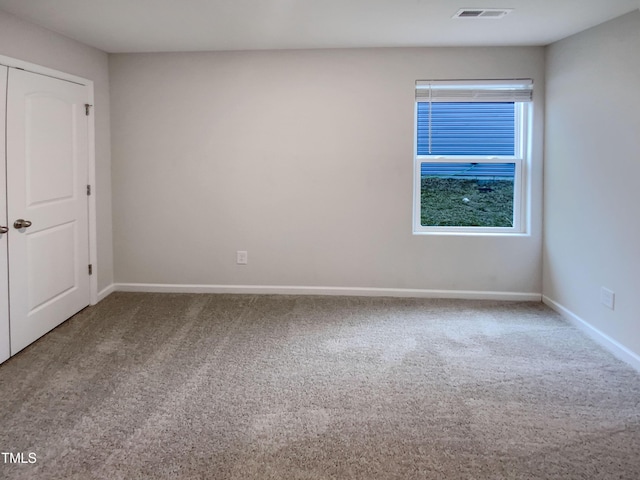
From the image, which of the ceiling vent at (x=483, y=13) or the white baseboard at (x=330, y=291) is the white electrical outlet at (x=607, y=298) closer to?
the white baseboard at (x=330, y=291)

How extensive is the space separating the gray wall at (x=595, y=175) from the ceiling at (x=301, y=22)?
23 cm

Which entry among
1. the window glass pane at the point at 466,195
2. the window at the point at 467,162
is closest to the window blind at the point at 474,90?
Result: the window at the point at 467,162

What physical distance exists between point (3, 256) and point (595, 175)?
4037mm

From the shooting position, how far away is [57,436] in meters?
2.30

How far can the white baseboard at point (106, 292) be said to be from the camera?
179 inches

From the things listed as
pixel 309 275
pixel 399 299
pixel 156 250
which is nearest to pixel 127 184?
pixel 156 250

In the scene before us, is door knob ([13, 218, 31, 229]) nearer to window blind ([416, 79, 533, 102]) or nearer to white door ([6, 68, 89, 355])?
white door ([6, 68, 89, 355])

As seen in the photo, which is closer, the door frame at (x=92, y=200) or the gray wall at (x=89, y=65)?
the gray wall at (x=89, y=65)

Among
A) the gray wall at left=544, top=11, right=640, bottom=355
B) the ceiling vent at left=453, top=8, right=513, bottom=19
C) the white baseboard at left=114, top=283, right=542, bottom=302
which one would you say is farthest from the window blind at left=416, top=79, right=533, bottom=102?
the white baseboard at left=114, top=283, right=542, bottom=302

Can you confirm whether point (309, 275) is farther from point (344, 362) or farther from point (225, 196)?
point (344, 362)

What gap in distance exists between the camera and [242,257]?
4754 mm

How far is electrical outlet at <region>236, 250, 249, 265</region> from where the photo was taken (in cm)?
475

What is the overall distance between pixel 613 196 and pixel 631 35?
3.34 ft

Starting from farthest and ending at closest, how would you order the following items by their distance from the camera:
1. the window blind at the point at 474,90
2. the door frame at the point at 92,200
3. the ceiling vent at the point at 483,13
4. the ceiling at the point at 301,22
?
the window blind at the point at 474,90 < the door frame at the point at 92,200 < the ceiling vent at the point at 483,13 < the ceiling at the point at 301,22
